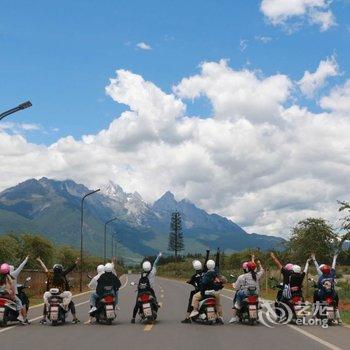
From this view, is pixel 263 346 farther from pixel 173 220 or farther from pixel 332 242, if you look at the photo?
pixel 173 220

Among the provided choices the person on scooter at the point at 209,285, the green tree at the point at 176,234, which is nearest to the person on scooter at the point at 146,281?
the person on scooter at the point at 209,285

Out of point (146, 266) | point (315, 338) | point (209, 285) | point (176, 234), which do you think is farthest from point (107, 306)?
point (176, 234)

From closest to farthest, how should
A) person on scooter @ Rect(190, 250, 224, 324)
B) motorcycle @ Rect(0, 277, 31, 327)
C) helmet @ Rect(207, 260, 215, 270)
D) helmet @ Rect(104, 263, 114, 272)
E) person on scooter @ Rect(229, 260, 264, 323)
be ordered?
motorcycle @ Rect(0, 277, 31, 327), person on scooter @ Rect(229, 260, 264, 323), person on scooter @ Rect(190, 250, 224, 324), helmet @ Rect(207, 260, 215, 270), helmet @ Rect(104, 263, 114, 272)

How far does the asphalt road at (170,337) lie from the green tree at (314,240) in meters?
23.1

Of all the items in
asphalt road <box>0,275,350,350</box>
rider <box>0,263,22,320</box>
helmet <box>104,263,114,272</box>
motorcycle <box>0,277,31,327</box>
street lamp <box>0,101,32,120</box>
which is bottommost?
asphalt road <box>0,275,350,350</box>

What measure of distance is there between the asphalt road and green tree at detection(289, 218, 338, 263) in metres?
23.1

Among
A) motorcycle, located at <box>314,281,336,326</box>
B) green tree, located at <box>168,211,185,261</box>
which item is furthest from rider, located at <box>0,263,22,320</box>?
green tree, located at <box>168,211,185,261</box>

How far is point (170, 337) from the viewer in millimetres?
14516

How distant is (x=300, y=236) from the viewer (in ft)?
136

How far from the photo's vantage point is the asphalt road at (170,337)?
1303 centimetres

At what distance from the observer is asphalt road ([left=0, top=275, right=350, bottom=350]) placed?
42.8 feet

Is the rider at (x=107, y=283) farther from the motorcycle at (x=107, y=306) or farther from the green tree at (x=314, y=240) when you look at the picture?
the green tree at (x=314, y=240)

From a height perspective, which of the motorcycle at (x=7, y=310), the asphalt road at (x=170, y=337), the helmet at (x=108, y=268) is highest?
the helmet at (x=108, y=268)

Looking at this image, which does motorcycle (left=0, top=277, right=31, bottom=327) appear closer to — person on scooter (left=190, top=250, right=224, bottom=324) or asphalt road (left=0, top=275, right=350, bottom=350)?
asphalt road (left=0, top=275, right=350, bottom=350)
